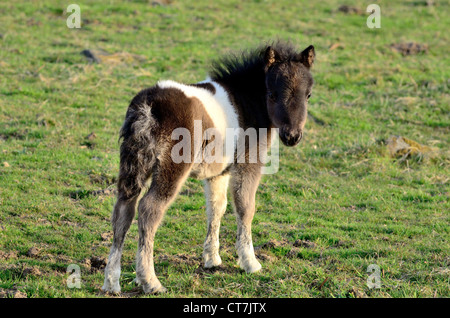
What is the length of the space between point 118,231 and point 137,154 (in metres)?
0.77

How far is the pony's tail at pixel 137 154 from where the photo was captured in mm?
5426

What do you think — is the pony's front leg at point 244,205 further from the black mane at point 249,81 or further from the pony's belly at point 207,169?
the black mane at point 249,81

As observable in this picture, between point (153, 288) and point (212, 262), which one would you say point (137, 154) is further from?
point (212, 262)

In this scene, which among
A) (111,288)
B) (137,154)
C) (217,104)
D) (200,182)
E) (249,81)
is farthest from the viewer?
(200,182)

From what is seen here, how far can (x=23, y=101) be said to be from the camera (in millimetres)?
11633

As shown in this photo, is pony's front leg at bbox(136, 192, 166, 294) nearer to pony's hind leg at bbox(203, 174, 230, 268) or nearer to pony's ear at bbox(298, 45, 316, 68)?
pony's hind leg at bbox(203, 174, 230, 268)

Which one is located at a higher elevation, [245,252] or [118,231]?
[118,231]

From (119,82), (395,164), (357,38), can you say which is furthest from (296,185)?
(357,38)

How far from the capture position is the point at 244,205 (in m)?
6.35

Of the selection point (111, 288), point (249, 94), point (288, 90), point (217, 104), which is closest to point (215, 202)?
point (217, 104)

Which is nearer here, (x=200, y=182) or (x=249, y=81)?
(x=249, y=81)

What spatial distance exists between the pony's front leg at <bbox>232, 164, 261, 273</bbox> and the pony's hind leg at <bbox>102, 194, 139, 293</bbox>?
1.31m

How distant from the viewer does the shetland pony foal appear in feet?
17.9
